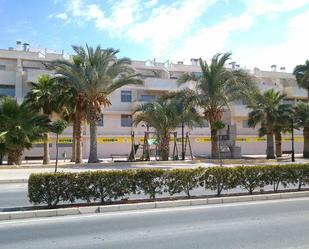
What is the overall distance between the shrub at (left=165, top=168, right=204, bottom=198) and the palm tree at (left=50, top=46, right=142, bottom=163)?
19420 mm

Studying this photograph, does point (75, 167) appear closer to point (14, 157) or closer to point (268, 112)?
point (14, 157)

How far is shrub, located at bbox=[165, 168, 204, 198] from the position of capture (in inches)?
Answer: 463

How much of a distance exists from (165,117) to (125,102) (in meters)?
17.9

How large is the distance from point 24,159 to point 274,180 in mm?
→ 36043

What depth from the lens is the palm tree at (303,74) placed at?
157ft

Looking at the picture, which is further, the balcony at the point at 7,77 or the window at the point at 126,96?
the window at the point at 126,96

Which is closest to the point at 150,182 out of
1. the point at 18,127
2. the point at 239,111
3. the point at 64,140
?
the point at 18,127

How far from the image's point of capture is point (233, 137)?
183 ft

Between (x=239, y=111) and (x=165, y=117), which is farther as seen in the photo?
(x=239, y=111)

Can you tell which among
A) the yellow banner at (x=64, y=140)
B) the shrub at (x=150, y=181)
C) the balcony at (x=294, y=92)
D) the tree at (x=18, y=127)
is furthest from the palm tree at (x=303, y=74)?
the shrub at (x=150, y=181)

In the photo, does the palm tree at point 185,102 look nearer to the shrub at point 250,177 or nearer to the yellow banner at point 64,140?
the yellow banner at point 64,140

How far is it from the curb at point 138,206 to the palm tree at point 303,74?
37.2 m

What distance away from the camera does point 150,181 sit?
11492 mm

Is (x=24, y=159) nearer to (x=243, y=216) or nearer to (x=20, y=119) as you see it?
(x=20, y=119)
